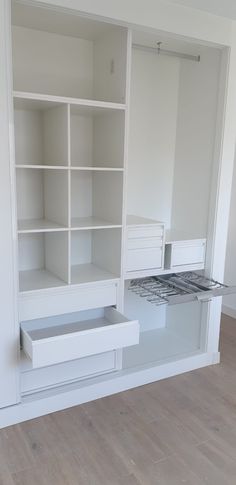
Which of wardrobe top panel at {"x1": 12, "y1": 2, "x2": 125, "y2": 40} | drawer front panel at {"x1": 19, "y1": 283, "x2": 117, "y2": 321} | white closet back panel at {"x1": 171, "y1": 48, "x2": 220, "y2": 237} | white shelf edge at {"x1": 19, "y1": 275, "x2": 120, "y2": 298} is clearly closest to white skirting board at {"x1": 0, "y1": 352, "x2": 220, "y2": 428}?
drawer front panel at {"x1": 19, "y1": 283, "x2": 117, "y2": 321}

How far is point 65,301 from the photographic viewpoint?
2.31m

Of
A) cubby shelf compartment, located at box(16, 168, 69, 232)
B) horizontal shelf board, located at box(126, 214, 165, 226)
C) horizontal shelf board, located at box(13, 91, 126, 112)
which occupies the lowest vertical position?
horizontal shelf board, located at box(126, 214, 165, 226)

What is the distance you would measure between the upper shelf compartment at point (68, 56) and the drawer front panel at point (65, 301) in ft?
3.83

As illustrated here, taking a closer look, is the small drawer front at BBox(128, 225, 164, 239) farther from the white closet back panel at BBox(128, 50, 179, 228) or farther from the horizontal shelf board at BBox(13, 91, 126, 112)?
the horizontal shelf board at BBox(13, 91, 126, 112)

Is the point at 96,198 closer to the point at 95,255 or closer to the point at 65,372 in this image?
the point at 95,255

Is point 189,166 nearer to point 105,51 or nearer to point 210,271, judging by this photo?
point 210,271

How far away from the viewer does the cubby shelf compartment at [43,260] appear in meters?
2.30

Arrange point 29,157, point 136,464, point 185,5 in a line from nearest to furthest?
1. point 136,464
2. point 185,5
3. point 29,157

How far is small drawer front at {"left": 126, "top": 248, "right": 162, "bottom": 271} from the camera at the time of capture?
252 centimetres

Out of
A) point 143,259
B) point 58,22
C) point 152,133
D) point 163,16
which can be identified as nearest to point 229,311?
point 143,259

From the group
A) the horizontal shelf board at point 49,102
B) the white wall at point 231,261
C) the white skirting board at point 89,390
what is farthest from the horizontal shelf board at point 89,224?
the white wall at point 231,261

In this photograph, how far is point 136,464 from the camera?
195 cm

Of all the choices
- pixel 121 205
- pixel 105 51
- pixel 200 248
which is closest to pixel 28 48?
pixel 105 51

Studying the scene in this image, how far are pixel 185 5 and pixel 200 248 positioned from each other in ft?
5.07
